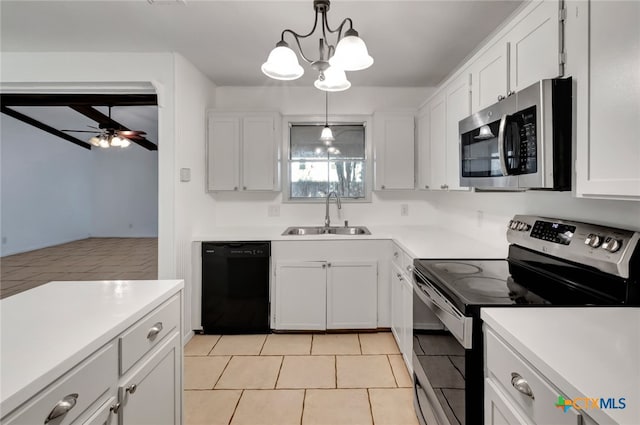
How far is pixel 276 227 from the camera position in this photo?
355 centimetres

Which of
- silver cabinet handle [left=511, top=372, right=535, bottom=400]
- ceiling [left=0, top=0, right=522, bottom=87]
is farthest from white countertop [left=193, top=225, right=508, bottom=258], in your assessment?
ceiling [left=0, top=0, right=522, bottom=87]

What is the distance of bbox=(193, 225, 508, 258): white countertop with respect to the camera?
2.12 meters

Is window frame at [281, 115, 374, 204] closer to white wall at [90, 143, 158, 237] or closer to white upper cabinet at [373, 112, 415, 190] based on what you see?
white upper cabinet at [373, 112, 415, 190]

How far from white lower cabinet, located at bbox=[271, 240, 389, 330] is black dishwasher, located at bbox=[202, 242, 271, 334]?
0.12 meters

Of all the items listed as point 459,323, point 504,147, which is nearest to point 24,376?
point 459,323

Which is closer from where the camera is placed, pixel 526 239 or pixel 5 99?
pixel 526 239

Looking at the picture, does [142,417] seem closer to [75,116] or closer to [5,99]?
[5,99]

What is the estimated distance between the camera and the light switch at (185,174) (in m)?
2.76

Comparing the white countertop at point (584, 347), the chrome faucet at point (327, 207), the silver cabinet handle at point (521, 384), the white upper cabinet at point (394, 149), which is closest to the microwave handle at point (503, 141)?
the white countertop at point (584, 347)

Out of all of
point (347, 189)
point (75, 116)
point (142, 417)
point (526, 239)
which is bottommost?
point (142, 417)

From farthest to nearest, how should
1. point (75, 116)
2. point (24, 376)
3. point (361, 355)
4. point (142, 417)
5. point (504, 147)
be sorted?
point (75, 116) → point (361, 355) → point (504, 147) → point (142, 417) → point (24, 376)

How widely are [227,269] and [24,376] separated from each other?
7.19 ft

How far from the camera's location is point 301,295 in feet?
9.62

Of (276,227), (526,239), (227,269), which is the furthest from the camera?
(276,227)
